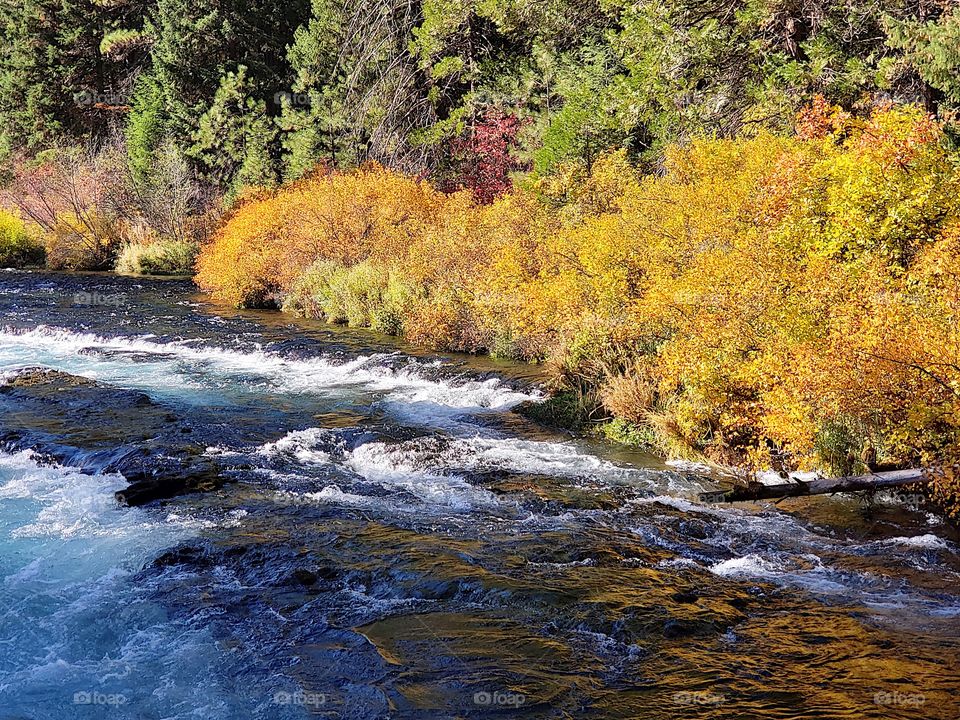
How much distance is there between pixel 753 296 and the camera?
10.4m

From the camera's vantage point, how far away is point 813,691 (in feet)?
18.9

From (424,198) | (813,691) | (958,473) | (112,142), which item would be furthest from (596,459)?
(112,142)

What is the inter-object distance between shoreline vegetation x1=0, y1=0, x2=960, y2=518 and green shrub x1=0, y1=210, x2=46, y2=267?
0.39ft

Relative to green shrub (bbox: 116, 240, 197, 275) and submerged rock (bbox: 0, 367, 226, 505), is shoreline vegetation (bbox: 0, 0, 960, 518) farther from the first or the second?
submerged rock (bbox: 0, 367, 226, 505)

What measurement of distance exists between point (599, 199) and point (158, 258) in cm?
2182

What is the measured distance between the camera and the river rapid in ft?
19.5

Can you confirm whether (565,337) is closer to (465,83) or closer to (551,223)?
(551,223)

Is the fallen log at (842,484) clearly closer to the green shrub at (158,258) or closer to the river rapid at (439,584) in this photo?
the river rapid at (439,584)

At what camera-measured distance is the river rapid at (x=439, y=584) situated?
19.5ft

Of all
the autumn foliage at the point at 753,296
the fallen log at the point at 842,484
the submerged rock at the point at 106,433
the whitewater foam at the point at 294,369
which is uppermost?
the autumn foliage at the point at 753,296

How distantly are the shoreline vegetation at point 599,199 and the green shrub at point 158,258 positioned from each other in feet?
0.41

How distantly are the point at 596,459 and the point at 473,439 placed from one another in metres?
1.84

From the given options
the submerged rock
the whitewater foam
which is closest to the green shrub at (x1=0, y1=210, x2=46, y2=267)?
the whitewater foam

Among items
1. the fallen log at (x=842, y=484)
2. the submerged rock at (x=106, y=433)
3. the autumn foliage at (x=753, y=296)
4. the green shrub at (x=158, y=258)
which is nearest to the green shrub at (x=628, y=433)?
the autumn foliage at (x=753, y=296)
